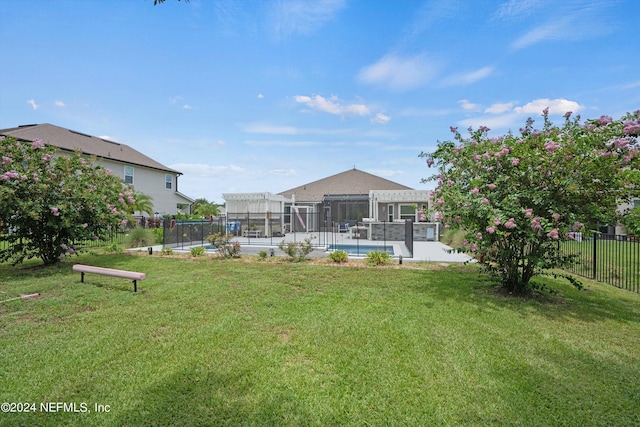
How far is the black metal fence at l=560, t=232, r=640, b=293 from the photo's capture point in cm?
705

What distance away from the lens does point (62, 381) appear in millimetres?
2918

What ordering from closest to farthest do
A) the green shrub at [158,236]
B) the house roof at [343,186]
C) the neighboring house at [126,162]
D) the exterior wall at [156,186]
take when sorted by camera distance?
the green shrub at [158,236] → the neighboring house at [126,162] → the exterior wall at [156,186] → the house roof at [343,186]

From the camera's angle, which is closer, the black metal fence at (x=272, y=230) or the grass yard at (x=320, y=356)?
the grass yard at (x=320, y=356)

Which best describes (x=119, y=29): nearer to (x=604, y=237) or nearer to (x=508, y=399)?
(x=508, y=399)

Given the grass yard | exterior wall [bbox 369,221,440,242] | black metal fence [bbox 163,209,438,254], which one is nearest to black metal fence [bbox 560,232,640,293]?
the grass yard

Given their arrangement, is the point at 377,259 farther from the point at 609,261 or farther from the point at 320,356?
the point at 320,356

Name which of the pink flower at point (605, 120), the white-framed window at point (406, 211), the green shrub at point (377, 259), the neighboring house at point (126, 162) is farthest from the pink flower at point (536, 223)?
the neighboring house at point (126, 162)

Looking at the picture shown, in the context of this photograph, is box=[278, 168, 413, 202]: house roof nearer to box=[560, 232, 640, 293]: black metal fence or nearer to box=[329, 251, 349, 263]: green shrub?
box=[329, 251, 349, 263]: green shrub

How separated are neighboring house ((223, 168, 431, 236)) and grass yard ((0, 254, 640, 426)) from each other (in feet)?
30.9

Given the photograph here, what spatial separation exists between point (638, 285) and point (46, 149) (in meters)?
16.1

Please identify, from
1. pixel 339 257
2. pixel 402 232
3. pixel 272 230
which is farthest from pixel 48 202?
pixel 402 232

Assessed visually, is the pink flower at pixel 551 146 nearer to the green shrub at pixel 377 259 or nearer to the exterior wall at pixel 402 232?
the green shrub at pixel 377 259

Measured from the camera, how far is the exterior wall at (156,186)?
2203cm

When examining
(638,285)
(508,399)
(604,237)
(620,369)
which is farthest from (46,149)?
(638,285)
